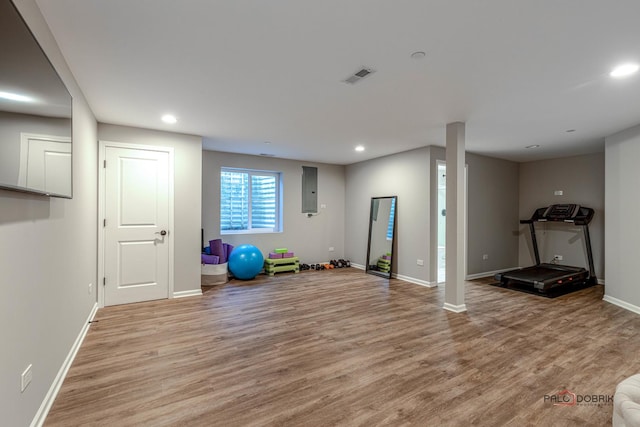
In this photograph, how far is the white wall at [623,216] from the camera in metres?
4.09

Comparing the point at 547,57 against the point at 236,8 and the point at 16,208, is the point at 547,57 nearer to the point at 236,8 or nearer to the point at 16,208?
the point at 236,8

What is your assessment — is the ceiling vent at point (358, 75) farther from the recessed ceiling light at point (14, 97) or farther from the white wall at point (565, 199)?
the white wall at point (565, 199)

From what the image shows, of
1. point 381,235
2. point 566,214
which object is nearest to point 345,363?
point 381,235

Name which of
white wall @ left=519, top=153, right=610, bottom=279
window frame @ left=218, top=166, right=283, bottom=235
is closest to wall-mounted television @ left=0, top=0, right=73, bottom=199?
window frame @ left=218, top=166, right=283, bottom=235

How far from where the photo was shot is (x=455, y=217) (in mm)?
4020

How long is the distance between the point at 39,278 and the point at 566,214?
750 centimetres

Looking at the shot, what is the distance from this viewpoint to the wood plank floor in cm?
201

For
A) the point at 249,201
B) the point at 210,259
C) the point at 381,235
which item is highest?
the point at 249,201

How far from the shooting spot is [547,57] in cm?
234

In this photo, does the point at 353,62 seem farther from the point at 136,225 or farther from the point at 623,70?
the point at 136,225

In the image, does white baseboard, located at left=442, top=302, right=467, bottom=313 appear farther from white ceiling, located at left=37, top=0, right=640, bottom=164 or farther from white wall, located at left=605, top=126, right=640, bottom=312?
white ceiling, located at left=37, top=0, right=640, bottom=164

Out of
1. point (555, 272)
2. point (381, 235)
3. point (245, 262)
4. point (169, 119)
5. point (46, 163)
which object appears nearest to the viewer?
point (46, 163)

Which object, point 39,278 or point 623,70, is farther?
point 623,70

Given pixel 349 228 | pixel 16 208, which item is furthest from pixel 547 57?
pixel 349 228
